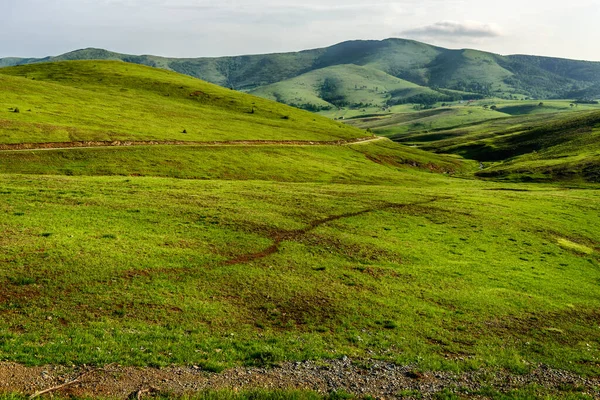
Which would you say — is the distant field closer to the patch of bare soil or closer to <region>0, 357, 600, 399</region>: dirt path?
the patch of bare soil

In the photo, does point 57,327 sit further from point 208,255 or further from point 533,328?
point 533,328

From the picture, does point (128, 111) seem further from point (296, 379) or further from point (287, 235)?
point (296, 379)

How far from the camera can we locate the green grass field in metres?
22.0

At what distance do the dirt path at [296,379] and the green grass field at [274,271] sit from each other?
744 mm

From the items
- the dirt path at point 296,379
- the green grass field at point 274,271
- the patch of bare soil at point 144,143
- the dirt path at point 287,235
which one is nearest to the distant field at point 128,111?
the patch of bare soil at point 144,143

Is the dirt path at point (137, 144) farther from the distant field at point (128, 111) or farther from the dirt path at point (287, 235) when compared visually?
the dirt path at point (287, 235)

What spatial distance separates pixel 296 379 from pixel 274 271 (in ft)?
45.7

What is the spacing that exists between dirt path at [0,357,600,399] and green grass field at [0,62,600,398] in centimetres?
74

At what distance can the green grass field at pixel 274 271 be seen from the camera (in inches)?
864

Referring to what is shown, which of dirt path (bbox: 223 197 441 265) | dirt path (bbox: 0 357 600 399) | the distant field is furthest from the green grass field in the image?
the distant field

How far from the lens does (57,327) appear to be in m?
20.9

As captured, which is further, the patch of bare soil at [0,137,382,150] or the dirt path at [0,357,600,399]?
the patch of bare soil at [0,137,382,150]

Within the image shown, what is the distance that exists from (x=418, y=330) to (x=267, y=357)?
10.8m

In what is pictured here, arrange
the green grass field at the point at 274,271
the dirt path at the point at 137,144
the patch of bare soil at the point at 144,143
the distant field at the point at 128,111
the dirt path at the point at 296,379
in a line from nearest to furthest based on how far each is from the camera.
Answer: the dirt path at the point at 296,379
the green grass field at the point at 274,271
the dirt path at the point at 137,144
the patch of bare soil at the point at 144,143
the distant field at the point at 128,111
